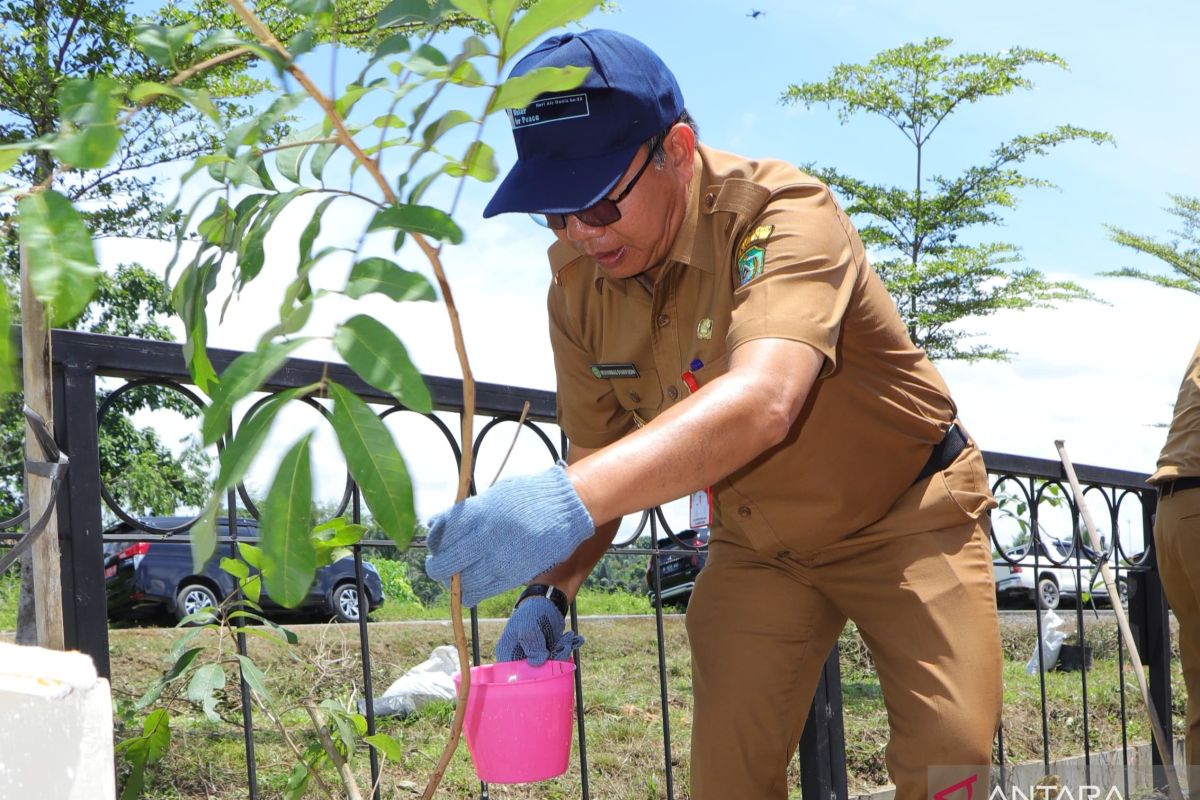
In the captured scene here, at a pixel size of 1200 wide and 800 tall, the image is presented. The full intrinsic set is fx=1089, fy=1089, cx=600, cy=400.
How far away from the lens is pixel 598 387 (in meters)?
2.29

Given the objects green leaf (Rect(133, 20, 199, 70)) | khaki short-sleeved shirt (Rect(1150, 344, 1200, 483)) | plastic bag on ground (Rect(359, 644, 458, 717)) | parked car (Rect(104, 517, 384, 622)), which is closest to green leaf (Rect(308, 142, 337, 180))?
green leaf (Rect(133, 20, 199, 70))

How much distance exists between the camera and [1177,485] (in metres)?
3.82

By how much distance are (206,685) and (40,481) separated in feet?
1.73

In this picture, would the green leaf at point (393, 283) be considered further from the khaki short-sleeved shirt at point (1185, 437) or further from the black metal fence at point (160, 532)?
the khaki short-sleeved shirt at point (1185, 437)

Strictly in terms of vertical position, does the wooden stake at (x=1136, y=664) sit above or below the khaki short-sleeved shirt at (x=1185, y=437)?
below

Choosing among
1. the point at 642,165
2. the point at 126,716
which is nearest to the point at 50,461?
the point at 126,716

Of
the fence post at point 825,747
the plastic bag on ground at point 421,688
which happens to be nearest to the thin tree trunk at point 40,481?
the fence post at point 825,747

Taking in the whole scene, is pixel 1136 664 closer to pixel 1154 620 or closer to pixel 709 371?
pixel 709 371

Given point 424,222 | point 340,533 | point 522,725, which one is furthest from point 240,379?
point 340,533

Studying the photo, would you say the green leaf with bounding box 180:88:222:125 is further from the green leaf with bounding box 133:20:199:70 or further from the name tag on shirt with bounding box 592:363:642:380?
the name tag on shirt with bounding box 592:363:642:380

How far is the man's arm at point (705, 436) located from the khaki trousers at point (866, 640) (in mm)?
705

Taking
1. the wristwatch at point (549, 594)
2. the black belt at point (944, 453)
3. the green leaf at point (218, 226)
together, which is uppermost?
the green leaf at point (218, 226)

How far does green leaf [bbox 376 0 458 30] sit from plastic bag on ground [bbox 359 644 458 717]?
16.5ft

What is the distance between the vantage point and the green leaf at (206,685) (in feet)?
6.43
